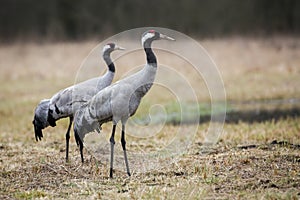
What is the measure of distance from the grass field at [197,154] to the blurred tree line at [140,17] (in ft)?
10.6

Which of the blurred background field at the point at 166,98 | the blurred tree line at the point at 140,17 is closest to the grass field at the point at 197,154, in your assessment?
the blurred background field at the point at 166,98

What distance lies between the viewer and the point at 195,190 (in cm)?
550

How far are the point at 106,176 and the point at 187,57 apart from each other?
11.3 meters

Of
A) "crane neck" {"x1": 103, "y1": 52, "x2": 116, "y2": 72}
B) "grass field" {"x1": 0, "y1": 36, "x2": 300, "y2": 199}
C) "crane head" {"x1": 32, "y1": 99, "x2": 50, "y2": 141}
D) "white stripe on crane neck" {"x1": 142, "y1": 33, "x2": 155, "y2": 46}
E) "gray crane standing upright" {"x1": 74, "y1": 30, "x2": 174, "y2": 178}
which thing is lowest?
"grass field" {"x1": 0, "y1": 36, "x2": 300, "y2": 199}

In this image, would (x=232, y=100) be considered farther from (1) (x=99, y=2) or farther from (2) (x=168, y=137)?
(1) (x=99, y=2)

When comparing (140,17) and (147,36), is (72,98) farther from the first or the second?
(140,17)

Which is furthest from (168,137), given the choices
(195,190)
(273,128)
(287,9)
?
(287,9)

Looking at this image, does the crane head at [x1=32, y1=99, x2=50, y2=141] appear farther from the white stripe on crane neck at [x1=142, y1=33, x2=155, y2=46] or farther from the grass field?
the white stripe on crane neck at [x1=142, y1=33, x2=155, y2=46]

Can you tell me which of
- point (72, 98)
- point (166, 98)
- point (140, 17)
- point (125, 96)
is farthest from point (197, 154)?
point (140, 17)

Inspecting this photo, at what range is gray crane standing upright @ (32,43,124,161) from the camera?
23.2 ft

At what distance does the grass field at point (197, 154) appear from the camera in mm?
5611

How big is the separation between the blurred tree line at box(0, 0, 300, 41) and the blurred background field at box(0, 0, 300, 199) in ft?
0.11

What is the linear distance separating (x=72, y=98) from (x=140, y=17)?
14.5 m

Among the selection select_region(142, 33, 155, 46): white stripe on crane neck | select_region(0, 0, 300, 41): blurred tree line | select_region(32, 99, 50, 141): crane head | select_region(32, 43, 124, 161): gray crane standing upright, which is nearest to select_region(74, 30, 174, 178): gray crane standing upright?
select_region(142, 33, 155, 46): white stripe on crane neck
